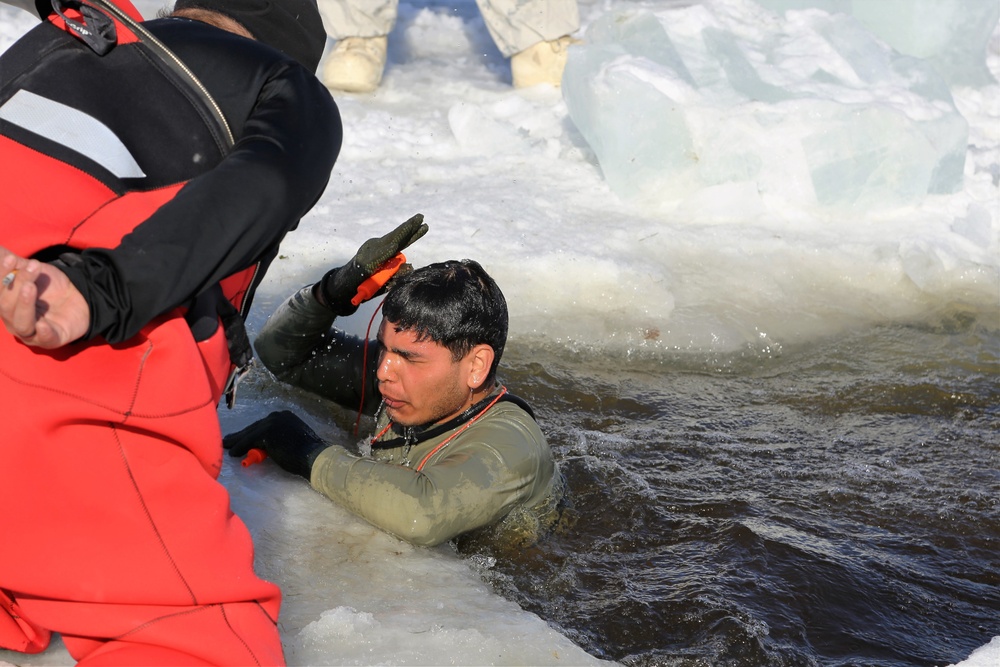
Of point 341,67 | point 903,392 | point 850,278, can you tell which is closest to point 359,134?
point 341,67

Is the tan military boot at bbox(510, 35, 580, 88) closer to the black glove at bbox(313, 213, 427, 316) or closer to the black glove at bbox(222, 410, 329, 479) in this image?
the black glove at bbox(313, 213, 427, 316)

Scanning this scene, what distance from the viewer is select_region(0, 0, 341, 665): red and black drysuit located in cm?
158

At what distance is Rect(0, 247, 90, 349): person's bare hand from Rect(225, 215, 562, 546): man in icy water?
1.18 m

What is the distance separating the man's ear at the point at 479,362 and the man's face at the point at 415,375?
0.04 ft

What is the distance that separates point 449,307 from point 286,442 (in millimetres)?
586

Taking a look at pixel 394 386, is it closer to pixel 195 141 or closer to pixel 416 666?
pixel 416 666

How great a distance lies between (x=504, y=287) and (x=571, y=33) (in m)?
3.06

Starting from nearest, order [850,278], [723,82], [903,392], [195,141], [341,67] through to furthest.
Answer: [195,141] < [903,392] < [850,278] < [723,82] < [341,67]

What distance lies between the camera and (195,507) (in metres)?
1.77

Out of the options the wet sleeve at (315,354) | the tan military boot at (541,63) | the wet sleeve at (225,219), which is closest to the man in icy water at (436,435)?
the wet sleeve at (315,354)

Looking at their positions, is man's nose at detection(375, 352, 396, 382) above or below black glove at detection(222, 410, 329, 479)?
above

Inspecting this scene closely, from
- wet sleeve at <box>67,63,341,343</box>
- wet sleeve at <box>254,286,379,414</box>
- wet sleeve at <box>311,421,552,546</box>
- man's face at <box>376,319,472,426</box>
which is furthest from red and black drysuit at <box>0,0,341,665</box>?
wet sleeve at <box>254,286,379,414</box>

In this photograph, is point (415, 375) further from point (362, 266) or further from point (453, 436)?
point (362, 266)

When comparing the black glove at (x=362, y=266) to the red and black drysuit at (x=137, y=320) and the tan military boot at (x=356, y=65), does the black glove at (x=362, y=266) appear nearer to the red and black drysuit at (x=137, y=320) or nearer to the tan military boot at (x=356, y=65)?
the red and black drysuit at (x=137, y=320)
